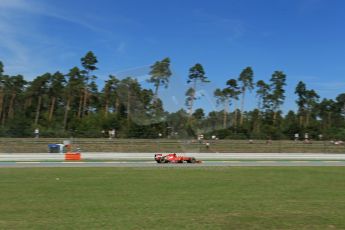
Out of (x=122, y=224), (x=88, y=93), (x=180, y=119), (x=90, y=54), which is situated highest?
(x=90, y=54)

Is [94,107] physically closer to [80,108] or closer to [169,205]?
[80,108]

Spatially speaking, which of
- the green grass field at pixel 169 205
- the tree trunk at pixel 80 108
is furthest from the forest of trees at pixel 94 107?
the green grass field at pixel 169 205

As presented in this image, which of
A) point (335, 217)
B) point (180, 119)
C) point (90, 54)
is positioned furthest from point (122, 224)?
point (90, 54)

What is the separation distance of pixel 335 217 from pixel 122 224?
4769 mm

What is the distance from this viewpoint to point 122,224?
10.1m

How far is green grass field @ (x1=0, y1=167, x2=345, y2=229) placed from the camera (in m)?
10.3

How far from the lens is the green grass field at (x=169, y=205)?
1027 cm

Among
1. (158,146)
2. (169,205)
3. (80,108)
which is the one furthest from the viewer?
(80,108)

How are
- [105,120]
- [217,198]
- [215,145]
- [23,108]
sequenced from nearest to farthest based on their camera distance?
[217,198]
[215,145]
[105,120]
[23,108]

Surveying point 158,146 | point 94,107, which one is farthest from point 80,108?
point 158,146

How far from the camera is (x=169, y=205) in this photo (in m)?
12.9

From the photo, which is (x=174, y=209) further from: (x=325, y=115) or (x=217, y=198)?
(x=325, y=115)

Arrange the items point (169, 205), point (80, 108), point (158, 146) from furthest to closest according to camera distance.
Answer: point (80, 108)
point (158, 146)
point (169, 205)

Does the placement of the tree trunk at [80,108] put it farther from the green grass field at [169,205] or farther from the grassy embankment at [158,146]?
the green grass field at [169,205]
